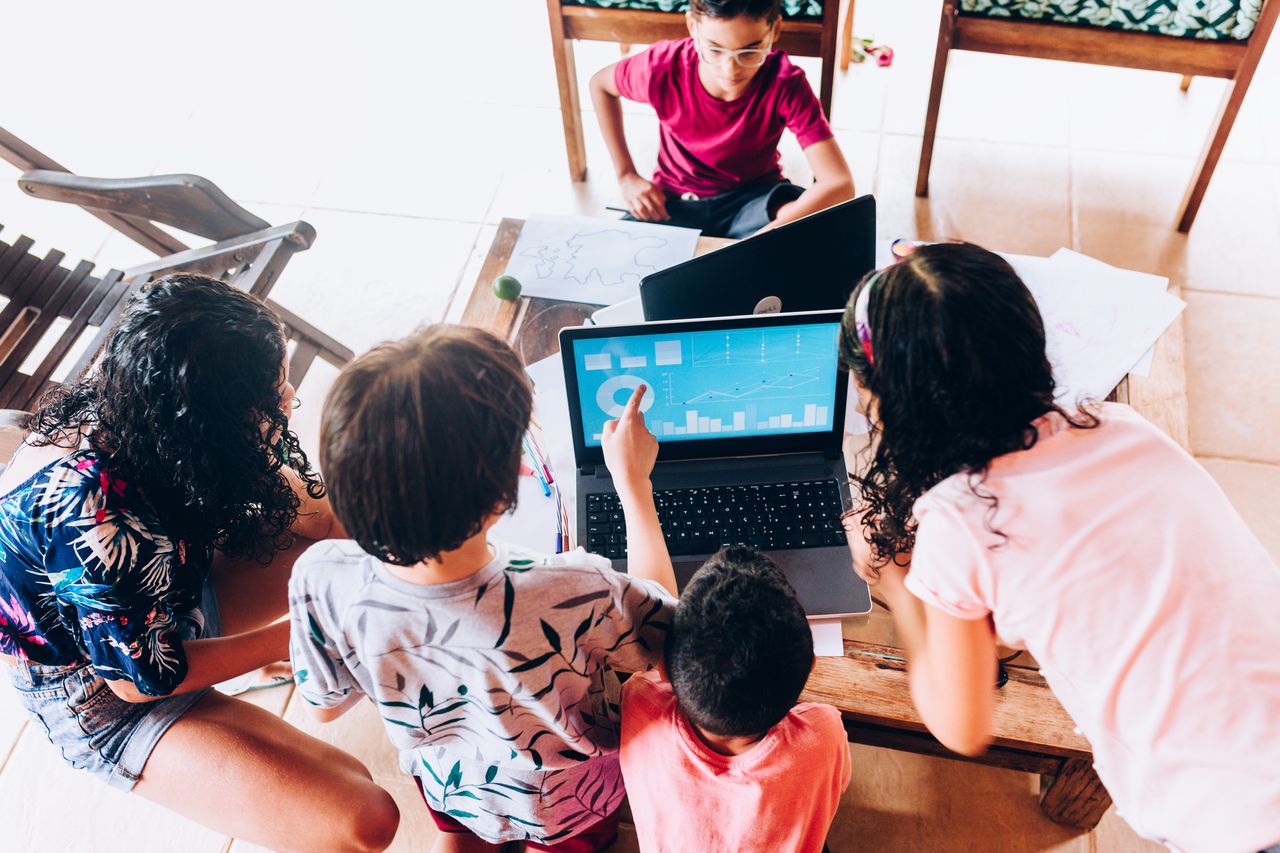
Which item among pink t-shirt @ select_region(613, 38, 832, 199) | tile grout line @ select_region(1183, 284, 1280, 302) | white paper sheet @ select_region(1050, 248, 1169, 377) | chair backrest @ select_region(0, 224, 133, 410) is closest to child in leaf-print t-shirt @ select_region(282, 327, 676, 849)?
white paper sheet @ select_region(1050, 248, 1169, 377)

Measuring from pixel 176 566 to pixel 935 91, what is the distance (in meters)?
1.97

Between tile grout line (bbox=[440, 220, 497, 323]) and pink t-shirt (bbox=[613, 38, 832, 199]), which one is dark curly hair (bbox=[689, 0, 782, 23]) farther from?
tile grout line (bbox=[440, 220, 497, 323])

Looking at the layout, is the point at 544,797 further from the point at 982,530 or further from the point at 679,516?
the point at 982,530

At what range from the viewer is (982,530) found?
0.82 meters

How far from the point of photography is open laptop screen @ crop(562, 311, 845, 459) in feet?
3.39

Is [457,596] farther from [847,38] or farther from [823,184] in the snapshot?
[847,38]

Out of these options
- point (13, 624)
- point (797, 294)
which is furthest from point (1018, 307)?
point (13, 624)

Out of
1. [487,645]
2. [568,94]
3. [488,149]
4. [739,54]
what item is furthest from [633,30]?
[487,645]

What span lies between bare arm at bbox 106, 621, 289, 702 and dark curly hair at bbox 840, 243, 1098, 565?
856mm

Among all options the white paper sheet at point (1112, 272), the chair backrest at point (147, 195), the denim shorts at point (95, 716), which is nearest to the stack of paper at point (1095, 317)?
the white paper sheet at point (1112, 272)

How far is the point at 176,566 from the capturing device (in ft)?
3.54

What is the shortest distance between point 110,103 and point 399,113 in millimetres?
903

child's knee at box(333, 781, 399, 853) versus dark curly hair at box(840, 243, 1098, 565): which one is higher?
dark curly hair at box(840, 243, 1098, 565)

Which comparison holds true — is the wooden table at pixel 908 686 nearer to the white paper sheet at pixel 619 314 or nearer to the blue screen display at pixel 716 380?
the white paper sheet at pixel 619 314
